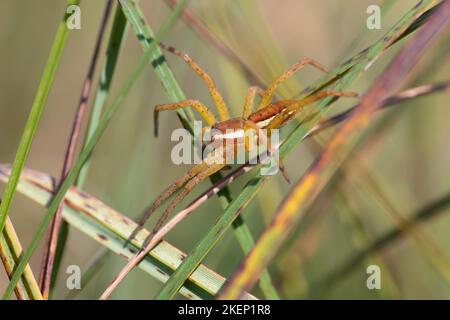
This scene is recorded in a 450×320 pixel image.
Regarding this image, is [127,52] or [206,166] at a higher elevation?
[127,52]

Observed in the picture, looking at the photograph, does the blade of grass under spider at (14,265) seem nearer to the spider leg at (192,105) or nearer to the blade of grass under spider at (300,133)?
the blade of grass under spider at (300,133)

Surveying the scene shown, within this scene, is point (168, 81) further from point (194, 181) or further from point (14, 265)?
point (14, 265)

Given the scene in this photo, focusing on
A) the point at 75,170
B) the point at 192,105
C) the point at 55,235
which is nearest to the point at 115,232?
the point at 55,235

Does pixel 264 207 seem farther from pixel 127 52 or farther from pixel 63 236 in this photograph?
pixel 127 52

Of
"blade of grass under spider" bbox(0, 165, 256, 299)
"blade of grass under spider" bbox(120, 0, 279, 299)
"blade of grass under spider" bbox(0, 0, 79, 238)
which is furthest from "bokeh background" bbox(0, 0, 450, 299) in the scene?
"blade of grass under spider" bbox(0, 0, 79, 238)

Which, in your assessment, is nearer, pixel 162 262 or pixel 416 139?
pixel 162 262

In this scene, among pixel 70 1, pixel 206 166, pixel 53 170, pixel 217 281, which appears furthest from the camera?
pixel 53 170
